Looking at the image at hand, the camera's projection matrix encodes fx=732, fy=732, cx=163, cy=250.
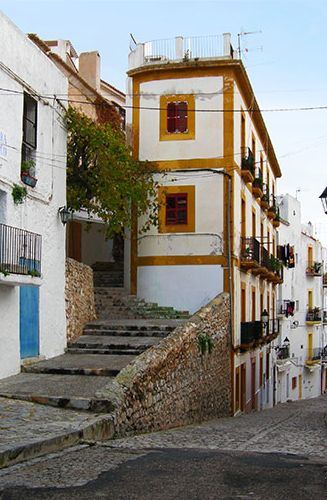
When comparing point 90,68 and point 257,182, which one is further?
point 90,68

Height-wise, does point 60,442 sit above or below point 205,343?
below

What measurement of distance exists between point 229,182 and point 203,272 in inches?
108

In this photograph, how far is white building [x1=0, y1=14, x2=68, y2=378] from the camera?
46.2 feet

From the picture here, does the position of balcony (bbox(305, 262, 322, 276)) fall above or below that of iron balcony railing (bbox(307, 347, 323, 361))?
above

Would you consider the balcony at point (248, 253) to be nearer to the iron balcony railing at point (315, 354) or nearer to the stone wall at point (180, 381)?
the stone wall at point (180, 381)

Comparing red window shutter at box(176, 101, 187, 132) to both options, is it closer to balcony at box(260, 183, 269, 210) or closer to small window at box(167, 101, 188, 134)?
small window at box(167, 101, 188, 134)

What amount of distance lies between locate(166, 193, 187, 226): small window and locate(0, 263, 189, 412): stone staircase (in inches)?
103

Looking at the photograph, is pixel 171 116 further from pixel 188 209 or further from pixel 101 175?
pixel 101 175

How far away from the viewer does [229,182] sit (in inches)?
846

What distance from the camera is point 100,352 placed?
16609 millimetres

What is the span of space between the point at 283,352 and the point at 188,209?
18423mm

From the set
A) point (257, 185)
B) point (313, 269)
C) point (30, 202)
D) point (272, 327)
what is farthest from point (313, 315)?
point (30, 202)

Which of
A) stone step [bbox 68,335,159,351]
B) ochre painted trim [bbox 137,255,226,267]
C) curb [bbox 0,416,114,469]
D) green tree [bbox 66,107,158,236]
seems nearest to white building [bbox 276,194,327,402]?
ochre painted trim [bbox 137,255,226,267]

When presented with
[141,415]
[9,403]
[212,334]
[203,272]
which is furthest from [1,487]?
[203,272]
